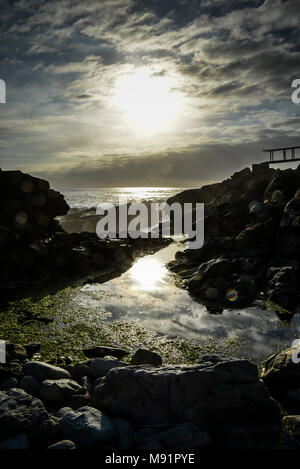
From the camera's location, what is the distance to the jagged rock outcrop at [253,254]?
19861 mm

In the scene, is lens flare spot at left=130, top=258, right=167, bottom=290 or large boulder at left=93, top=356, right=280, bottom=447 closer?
large boulder at left=93, top=356, right=280, bottom=447

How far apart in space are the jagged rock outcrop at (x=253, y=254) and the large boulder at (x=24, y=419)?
1361cm

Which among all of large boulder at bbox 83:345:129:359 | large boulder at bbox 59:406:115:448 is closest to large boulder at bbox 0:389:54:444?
large boulder at bbox 59:406:115:448

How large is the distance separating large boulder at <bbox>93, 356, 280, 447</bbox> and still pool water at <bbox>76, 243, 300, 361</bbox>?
484 centimetres

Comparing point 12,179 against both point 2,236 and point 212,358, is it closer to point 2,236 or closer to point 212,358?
point 2,236

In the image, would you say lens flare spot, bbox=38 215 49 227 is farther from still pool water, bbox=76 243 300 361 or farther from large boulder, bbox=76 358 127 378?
large boulder, bbox=76 358 127 378

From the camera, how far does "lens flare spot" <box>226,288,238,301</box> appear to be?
19.7 m

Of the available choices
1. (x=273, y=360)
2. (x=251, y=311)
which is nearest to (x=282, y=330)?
(x=251, y=311)

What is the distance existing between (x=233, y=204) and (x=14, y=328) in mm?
26424

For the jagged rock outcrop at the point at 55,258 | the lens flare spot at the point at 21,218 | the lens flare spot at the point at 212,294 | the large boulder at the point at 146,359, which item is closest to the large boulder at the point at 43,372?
the large boulder at the point at 146,359

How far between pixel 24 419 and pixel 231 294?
15.6 metres

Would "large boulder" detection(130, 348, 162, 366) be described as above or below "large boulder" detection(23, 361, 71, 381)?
below

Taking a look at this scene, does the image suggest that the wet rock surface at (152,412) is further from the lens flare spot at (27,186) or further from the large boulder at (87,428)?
the lens flare spot at (27,186)

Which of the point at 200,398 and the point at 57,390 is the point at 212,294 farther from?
the point at 57,390
